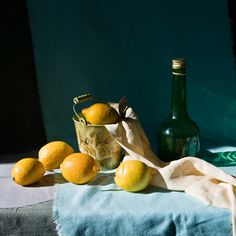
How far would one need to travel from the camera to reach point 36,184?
98cm

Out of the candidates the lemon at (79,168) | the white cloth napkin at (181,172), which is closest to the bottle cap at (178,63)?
the white cloth napkin at (181,172)

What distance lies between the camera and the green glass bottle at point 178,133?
42.4 inches

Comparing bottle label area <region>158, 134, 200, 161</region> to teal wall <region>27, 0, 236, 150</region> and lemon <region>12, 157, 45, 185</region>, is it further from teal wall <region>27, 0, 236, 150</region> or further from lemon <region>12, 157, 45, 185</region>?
lemon <region>12, 157, 45, 185</region>

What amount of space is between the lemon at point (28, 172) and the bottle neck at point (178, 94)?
346 mm

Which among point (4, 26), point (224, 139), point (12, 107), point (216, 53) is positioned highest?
point (4, 26)

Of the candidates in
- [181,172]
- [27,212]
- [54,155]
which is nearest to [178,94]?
[181,172]

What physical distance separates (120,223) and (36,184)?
232 millimetres

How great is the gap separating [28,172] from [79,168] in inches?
4.3

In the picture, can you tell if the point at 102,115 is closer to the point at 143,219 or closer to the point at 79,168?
the point at 79,168

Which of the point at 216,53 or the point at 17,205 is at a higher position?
the point at 216,53

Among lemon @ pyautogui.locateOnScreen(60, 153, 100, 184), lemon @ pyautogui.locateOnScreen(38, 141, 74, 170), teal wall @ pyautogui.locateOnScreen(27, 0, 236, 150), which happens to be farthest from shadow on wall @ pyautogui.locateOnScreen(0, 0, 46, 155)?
lemon @ pyautogui.locateOnScreen(60, 153, 100, 184)

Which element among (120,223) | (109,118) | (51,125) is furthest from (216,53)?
(120,223)

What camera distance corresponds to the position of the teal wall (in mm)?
1211

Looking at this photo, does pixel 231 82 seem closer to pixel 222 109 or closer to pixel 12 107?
pixel 222 109
